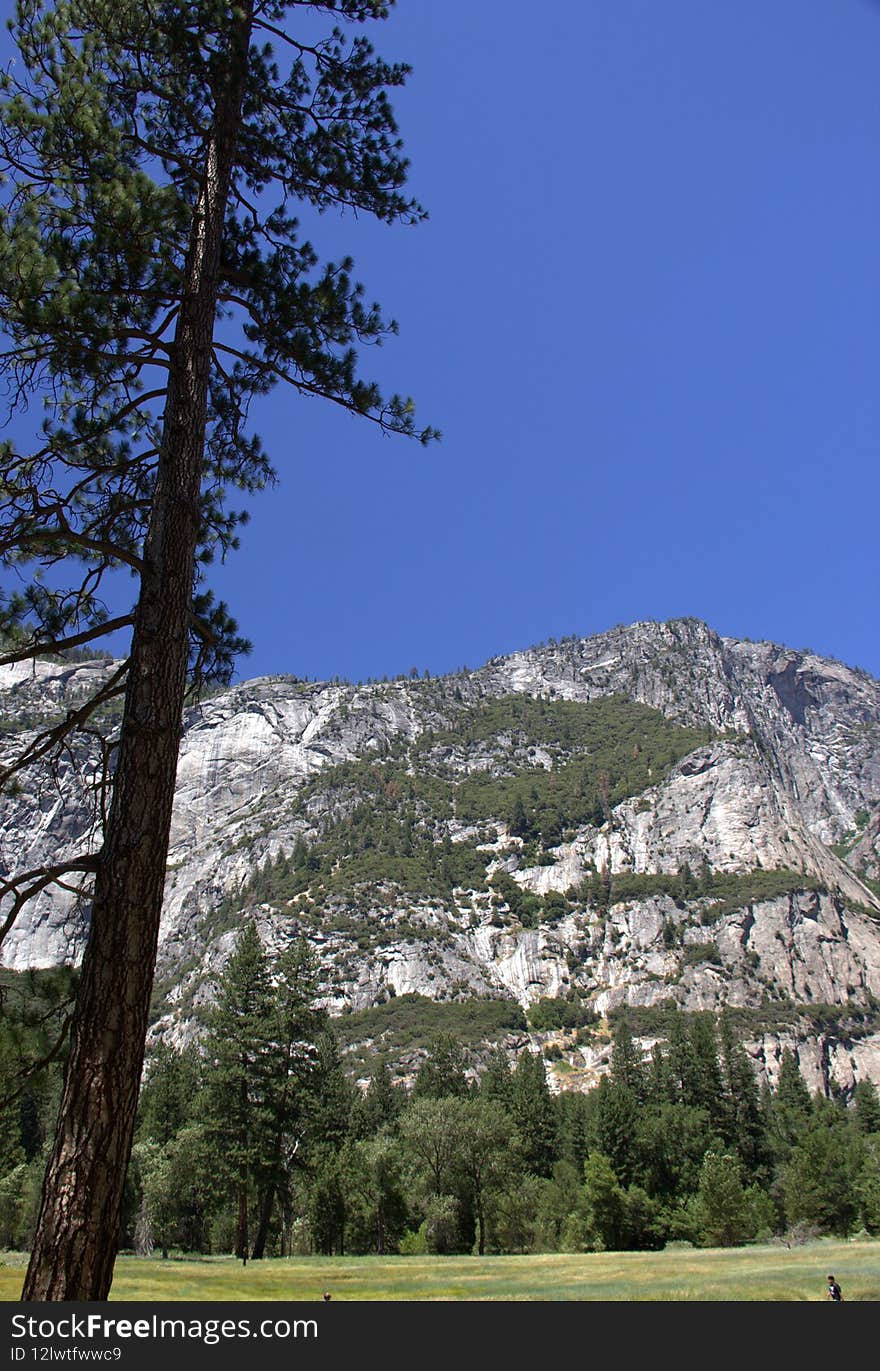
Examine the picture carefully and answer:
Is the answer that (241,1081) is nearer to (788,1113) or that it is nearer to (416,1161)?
(416,1161)

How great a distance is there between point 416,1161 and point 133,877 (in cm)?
4370

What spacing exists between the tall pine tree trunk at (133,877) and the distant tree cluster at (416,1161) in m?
24.7

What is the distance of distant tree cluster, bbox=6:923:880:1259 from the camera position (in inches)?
1300

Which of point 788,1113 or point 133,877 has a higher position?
point 133,877

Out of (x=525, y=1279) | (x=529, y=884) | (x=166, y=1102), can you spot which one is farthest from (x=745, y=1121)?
(x=529, y=884)

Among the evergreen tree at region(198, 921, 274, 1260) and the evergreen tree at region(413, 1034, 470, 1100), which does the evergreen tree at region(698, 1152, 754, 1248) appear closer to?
the evergreen tree at region(198, 921, 274, 1260)

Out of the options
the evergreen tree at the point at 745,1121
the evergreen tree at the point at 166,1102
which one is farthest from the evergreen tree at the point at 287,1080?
the evergreen tree at the point at 745,1121

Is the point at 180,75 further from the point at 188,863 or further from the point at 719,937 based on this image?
the point at 188,863

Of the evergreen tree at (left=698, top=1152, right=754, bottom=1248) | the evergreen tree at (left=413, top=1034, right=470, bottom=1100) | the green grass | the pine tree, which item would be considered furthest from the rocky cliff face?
the pine tree

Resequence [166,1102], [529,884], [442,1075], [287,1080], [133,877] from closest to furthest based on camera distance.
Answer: [133,877] < [287,1080] < [166,1102] < [442,1075] < [529,884]

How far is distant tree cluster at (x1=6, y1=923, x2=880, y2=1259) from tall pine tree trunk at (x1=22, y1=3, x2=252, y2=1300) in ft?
80.9

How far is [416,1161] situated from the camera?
42.0m

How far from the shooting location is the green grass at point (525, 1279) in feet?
54.6

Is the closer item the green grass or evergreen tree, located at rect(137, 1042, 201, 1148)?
the green grass
